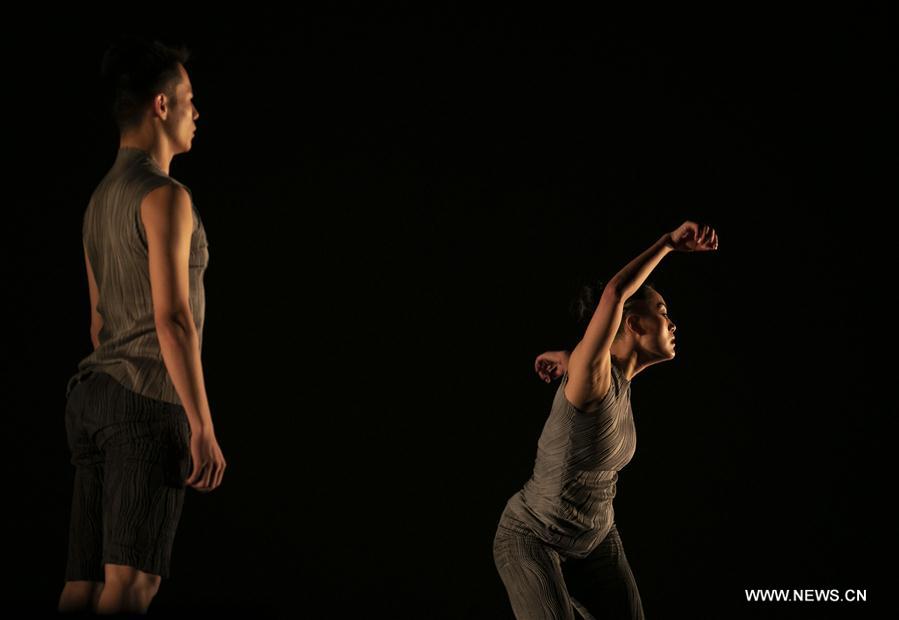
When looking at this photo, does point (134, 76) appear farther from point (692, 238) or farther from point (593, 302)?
point (593, 302)

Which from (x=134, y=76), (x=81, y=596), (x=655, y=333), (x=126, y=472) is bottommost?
(x=81, y=596)

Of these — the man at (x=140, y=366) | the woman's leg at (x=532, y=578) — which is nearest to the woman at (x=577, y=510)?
the woman's leg at (x=532, y=578)

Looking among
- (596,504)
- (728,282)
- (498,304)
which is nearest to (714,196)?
(728,282)

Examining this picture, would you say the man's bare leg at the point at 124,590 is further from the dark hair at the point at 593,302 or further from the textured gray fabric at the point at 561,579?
the dark hair at the point at 593,302

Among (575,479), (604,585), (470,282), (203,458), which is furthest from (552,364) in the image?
(203,458)

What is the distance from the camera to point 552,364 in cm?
272

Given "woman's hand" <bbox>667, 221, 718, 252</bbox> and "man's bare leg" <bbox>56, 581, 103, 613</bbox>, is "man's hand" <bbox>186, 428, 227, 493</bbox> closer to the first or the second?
"man's bare leg" <bbox>56, 581, 103, 613</bbox>

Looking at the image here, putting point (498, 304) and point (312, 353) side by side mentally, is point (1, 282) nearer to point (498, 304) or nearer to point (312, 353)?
point (312, 353)

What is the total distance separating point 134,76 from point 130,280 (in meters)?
0.33

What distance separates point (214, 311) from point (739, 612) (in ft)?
7.39

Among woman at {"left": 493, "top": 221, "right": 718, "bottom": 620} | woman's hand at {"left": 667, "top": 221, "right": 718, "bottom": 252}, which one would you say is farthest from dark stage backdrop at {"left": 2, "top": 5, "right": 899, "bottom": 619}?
woman's hand at {"left": 667, "top": 221, "right": 718, "bottom": 252}

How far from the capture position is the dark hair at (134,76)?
1498mm

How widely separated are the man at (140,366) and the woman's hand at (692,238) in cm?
105

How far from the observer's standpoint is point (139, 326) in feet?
4.72
